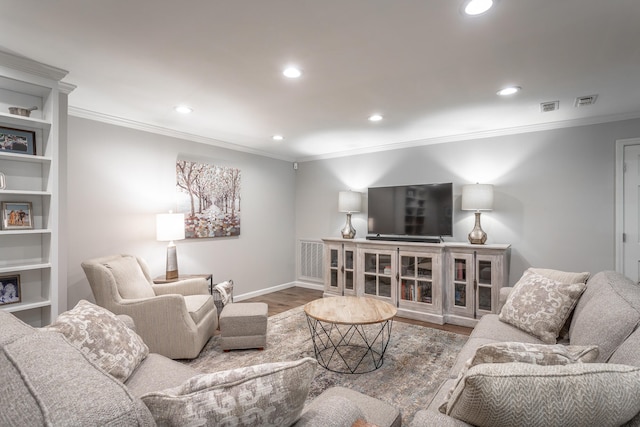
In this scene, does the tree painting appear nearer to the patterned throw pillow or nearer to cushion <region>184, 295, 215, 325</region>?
cushion <region>184, 295, 215, 325</region>

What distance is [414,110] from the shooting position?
3.28 m

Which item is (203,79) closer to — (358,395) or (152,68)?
(152,68)

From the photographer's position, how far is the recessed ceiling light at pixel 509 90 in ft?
8.80

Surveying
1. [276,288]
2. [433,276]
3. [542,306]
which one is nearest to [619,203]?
[433,276]

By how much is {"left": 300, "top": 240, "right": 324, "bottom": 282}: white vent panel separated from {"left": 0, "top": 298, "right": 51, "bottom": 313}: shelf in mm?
3802

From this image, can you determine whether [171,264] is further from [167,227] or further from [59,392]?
[59,392]

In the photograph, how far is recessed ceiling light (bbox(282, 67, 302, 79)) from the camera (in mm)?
2354

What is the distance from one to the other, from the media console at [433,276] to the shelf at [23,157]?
350 centimetres

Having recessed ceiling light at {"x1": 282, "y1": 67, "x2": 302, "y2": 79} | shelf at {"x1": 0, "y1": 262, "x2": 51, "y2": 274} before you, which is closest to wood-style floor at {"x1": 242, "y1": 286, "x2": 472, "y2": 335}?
shelf at {"x1": 0, "y1": 262, "x2": 51, "y2": 274}

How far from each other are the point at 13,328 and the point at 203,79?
2.06m

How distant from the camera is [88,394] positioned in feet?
2.25

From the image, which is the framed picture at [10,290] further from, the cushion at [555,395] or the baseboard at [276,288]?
the cushion at [555,395]

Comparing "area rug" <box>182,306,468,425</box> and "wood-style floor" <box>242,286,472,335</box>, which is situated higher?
"area rug" <box>182,306,468,425</box>

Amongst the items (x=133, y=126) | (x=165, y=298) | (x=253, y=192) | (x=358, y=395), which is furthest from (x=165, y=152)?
(x=358, y=395)
